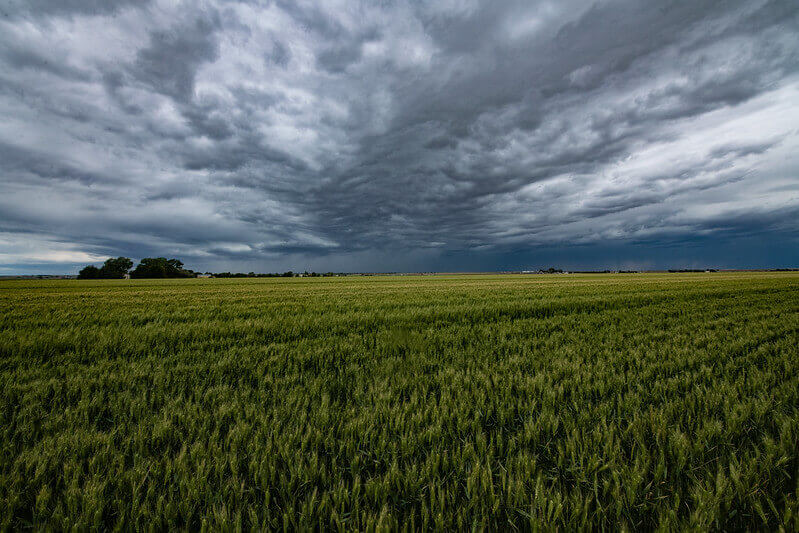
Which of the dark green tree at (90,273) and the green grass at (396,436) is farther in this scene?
the dark green tree at (90,273)

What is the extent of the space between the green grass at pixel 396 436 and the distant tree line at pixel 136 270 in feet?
352

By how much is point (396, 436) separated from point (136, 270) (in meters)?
122

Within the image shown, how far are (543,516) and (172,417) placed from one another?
10.3 ft

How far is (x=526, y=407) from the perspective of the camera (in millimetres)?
3088

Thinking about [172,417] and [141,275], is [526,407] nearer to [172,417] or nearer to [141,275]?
[172,417]

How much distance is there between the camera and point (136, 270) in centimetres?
9412

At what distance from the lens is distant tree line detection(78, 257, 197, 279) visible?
8994 centimetres

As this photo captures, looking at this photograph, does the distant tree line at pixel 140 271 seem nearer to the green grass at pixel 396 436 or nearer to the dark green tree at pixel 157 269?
the dark green tree at pixel 157 269

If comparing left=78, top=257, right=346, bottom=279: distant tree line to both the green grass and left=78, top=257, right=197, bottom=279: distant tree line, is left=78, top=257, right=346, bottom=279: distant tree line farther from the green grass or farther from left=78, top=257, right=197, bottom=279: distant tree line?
the green grass

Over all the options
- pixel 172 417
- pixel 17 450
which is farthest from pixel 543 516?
pixel 17 450

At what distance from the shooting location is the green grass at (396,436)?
6.02ft

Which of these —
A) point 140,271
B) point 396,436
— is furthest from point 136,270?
point 396,436

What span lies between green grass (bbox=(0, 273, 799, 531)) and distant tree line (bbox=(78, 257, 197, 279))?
107m

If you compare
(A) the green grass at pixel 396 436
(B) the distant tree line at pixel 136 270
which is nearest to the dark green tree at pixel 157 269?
(B) the distant tree line at pixel 136 270
